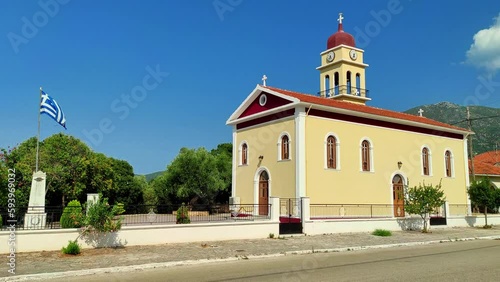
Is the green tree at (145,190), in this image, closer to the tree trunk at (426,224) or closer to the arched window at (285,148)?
the arched window at (285,148)

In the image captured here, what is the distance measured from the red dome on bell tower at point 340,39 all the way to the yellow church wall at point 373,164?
27.2 feet

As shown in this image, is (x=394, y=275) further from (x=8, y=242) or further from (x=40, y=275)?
(x=8, y=242)

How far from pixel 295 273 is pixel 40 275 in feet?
18.9

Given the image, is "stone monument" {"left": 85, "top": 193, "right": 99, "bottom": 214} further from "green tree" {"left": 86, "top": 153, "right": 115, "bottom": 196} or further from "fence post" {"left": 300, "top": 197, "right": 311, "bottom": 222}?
"green tree" {"left": 86, "top": 153, "right": 115, "bottom": 196}

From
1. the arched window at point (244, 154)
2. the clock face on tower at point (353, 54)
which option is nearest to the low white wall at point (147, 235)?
the arched window at point (244, 154)

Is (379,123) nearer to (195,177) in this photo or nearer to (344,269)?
(195,177)

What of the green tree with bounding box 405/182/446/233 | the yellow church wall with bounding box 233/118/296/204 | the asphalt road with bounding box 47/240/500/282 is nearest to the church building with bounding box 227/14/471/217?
the yellow church wall with bounding box 233/118/296/204

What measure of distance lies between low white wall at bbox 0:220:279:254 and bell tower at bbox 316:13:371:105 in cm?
1532

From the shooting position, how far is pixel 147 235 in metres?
14.2

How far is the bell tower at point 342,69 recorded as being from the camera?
2942 cm

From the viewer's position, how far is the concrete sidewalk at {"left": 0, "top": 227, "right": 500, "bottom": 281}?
32.9ft

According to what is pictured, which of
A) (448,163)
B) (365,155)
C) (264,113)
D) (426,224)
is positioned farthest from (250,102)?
(448,163)

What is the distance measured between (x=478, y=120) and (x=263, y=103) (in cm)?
8981

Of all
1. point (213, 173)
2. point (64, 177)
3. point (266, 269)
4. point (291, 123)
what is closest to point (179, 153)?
point (213, 173)
